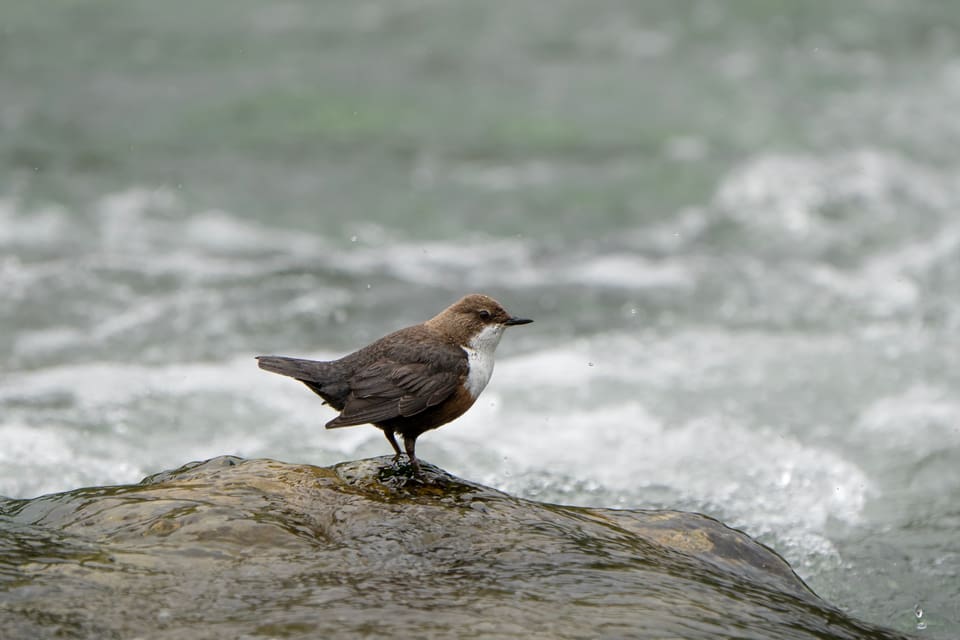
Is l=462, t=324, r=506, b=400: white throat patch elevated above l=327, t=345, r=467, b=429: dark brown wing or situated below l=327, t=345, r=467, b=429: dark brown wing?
above

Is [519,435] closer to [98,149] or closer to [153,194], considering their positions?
[153,194]

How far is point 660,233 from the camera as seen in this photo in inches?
387

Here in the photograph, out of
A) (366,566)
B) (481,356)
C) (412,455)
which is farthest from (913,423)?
(366,566)

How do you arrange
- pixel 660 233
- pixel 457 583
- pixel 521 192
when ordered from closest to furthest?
pixel 457 583 < pixel 660 233 < pixel 521 192

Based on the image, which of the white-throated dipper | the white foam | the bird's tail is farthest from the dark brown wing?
the white foam

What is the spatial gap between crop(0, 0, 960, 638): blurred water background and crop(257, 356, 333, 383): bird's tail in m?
1.58

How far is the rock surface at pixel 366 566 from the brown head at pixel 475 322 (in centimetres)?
58

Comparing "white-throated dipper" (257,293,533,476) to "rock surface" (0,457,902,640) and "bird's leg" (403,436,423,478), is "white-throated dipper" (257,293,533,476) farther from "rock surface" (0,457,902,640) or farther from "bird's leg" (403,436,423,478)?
"rock surface" (0,457,902,640)

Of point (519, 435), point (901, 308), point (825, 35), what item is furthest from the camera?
point (825, 35)

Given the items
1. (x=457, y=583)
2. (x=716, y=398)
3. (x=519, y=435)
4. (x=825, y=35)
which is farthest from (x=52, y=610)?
(x=825, y=35)

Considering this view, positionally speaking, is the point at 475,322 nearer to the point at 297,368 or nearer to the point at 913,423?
the point at 297,368

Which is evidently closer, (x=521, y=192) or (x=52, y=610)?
(x=52, y=610)

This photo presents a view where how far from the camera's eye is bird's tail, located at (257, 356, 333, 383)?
4.23 meters

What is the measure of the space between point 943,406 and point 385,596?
453 cm
